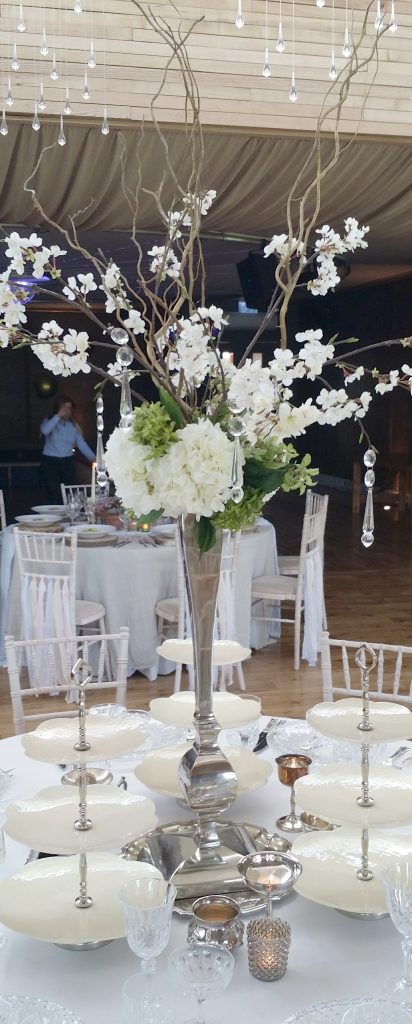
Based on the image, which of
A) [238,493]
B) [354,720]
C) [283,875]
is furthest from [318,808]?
[238,493]

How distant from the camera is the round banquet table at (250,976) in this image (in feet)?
4.79

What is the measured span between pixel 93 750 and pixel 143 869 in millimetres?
461

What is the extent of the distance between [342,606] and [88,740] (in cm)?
501

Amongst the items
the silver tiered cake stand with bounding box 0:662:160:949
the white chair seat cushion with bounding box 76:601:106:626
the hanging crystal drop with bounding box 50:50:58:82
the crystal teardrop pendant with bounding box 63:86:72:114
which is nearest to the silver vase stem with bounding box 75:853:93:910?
the silver tiered cake stand with bounding box 0:662:160:949

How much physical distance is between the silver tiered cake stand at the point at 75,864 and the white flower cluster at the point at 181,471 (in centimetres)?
32

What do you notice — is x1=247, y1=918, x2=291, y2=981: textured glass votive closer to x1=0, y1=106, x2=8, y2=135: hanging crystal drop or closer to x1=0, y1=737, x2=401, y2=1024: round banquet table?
x1=0, y1=737, x2=401, y2=1024: round banquet table

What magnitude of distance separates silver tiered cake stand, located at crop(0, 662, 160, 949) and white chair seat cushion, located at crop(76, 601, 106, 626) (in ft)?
10.4

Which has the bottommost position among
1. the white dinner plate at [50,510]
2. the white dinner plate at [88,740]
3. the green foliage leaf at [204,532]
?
the white dinner plate at [88,740]

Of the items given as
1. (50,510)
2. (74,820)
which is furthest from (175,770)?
(50,510)

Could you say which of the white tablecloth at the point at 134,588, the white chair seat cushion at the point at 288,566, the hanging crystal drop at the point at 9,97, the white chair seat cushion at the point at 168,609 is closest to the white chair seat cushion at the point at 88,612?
the white tablecloth at the point at 134,588

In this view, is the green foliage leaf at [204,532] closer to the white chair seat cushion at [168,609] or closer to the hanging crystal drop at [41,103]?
the hanging crystal drop at [41,103]

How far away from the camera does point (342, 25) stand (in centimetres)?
530

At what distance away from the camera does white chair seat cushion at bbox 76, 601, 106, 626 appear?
16.8ft

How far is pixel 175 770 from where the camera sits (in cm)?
219
